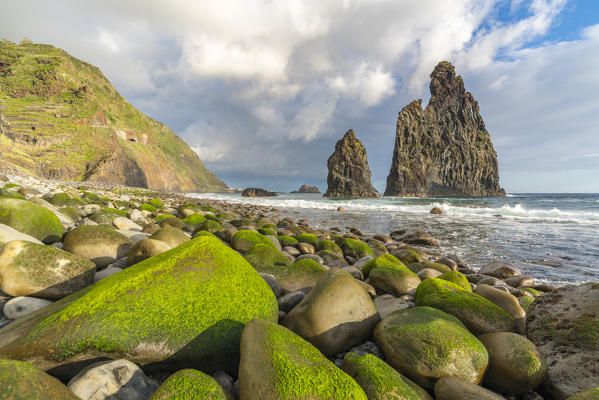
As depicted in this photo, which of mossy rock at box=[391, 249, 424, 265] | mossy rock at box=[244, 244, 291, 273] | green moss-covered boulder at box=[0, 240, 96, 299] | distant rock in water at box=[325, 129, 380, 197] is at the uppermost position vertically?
distant rock in water at box=[325, 129, 380, 197]

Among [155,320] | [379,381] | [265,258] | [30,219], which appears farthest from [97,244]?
[379,381]

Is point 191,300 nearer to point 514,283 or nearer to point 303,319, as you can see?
point 303,319

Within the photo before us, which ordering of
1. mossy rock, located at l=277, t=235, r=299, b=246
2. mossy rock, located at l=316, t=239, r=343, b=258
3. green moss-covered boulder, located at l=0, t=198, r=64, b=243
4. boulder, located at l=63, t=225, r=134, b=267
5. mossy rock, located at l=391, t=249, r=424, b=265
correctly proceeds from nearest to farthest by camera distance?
boulder, located at l=63, t=225, r=134, b=267
green moss-covered boulder, located at l=0, t=198, r=64, b=243
mossy rock, located at l=391, t=249, r=424, b=265
mossy rock, located at l=316, t=239, r=343, b=258
mossy rock, located at l=277, t=235, r=299, b=246

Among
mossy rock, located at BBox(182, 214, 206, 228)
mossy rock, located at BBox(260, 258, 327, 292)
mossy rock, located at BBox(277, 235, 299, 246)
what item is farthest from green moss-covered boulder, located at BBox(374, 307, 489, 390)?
mossy rock, located at BBox(182, 214, 206, 228)

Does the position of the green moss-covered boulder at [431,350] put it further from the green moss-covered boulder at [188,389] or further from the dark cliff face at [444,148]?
the dark cliff face at [444,148]

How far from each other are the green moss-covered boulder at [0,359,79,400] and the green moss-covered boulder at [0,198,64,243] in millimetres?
4390

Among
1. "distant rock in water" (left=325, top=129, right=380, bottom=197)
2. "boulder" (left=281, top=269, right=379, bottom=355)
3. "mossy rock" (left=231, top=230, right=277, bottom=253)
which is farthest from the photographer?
"distant rock in water" (left=325, top=129, right=380, bottom=197)

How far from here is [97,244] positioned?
12.7 ft

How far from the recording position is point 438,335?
2365 millimetres

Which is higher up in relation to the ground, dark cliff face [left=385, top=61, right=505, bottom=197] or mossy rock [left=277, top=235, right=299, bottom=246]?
dark cliff face [left=385, top=61, right=505, bottom=197]

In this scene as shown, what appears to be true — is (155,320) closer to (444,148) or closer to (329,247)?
(329,247)

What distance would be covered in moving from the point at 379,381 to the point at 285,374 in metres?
0.78

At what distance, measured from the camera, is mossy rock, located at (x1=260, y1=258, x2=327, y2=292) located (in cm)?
414

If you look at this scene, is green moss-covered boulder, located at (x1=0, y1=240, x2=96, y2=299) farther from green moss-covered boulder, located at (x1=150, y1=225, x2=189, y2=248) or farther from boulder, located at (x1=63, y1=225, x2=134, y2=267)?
green moss-covered boulder, located at (x1=150, y1=225, x2=189, y2=248)
